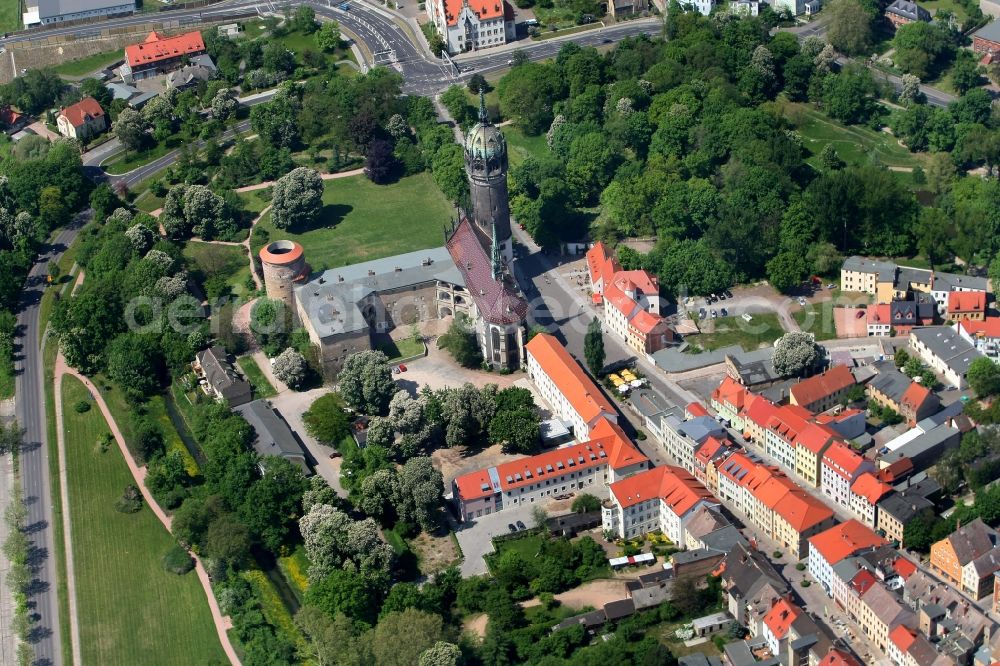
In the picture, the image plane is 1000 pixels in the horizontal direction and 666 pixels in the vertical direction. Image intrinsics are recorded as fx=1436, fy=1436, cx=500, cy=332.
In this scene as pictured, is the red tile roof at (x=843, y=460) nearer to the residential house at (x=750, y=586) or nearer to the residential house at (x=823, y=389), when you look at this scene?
the residential house at (x=823, y=389)

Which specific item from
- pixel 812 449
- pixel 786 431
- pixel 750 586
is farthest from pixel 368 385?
pixel 750 586

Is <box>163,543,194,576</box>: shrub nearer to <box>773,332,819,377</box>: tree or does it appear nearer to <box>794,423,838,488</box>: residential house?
<box>794,423,838,488</box>: residential house

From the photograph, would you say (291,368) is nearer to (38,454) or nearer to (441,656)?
(38,454)

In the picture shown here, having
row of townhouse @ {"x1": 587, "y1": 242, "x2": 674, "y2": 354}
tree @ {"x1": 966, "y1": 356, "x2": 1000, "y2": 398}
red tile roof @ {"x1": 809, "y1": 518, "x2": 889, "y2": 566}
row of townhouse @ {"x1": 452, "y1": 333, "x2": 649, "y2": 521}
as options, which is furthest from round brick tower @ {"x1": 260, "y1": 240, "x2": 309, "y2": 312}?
tree @ {"x1": 966, "y1": 356, "x2": 1000, "y2": 398}

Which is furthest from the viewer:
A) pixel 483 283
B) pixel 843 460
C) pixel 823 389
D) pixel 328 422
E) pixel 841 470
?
pixel 483 283

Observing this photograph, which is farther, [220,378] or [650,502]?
[220,378]
